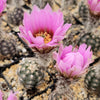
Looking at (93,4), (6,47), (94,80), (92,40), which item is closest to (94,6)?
(93,4)

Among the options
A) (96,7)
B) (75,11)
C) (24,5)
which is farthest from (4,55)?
(75,11)

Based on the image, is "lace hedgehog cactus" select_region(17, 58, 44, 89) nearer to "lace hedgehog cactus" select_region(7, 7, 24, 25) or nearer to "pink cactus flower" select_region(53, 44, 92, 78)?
"pink cactus flower" select_region(53, 44, 92, 78)

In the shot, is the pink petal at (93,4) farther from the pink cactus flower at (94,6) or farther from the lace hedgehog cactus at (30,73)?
the lace hedgehog cactus at (30,73)

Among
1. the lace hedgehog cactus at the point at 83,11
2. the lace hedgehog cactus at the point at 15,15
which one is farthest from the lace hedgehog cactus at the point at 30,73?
the lace hedgehog cactus at the point at 83,11

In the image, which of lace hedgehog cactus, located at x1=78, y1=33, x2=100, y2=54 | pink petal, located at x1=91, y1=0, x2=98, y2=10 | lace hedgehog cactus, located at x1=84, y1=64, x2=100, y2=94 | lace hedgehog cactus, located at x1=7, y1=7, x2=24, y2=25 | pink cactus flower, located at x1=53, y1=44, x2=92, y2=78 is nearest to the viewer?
pink cactus flower, located at x1=53, y1=44, x2=92, y2=78

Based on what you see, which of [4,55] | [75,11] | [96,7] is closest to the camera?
[96,7]

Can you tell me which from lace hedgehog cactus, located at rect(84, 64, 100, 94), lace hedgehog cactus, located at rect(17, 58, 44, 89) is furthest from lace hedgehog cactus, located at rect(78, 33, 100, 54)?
lace hedgehog cactus, located at rect(17, 58, 44, 89)

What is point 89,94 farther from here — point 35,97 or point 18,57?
point 18,57
